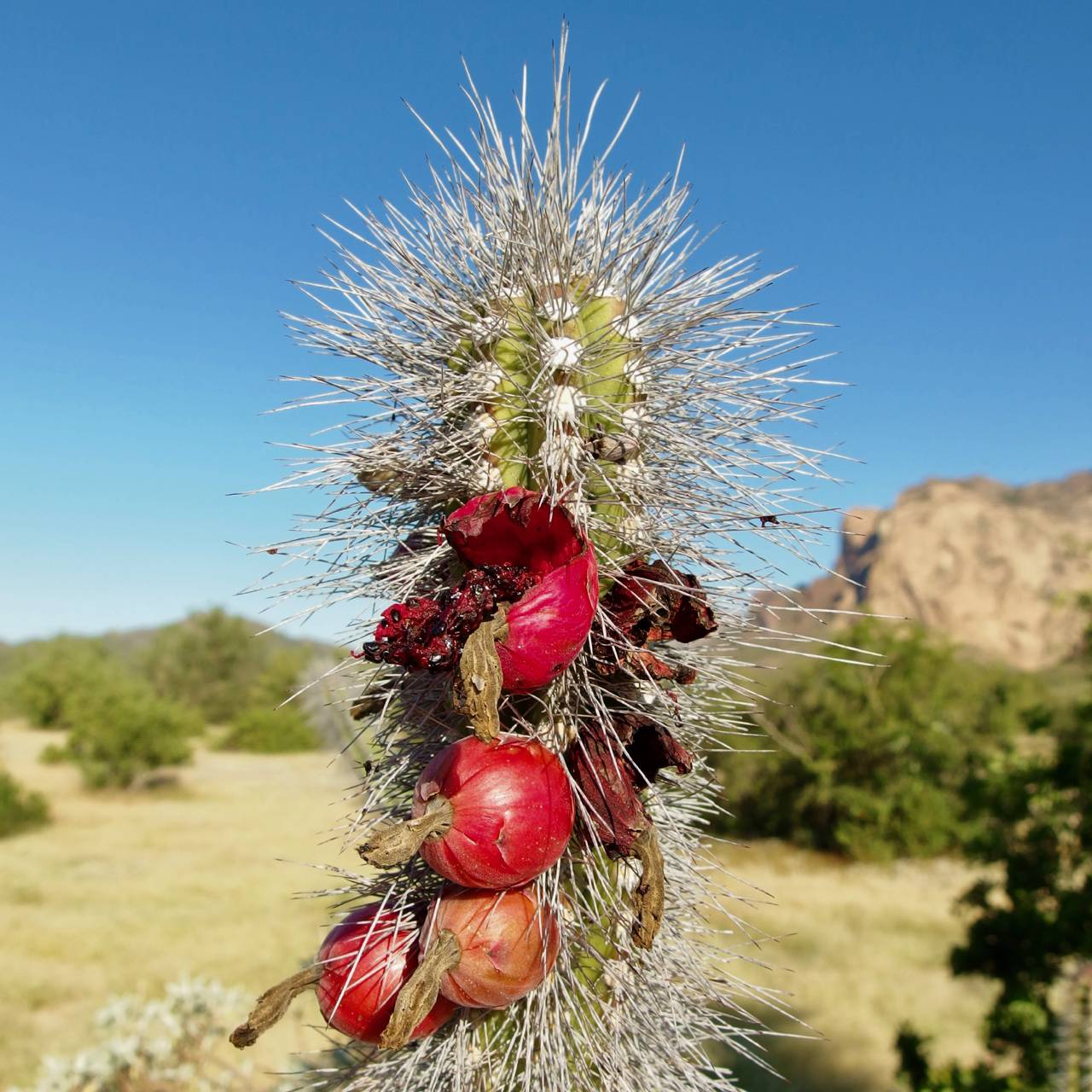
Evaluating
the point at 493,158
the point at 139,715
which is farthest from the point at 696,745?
the point at 139,715

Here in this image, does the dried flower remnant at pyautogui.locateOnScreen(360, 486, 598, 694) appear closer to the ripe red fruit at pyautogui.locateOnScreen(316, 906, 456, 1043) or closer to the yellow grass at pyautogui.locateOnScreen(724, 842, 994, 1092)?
the ripe red fruit at pyautogui.locateOnScreen(316, 906, 456, 1043)

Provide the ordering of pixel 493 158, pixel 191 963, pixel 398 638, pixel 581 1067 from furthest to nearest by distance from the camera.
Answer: pixel 191 963
pixel 493 158
pixel 581 1067
pixel 398 638

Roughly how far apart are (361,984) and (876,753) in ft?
69.4

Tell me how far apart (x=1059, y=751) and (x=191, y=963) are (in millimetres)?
12043

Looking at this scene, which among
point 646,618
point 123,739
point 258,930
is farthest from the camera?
point 123,739

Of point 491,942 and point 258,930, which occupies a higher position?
point 491,942

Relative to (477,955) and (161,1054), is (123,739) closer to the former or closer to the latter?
(161,1054)

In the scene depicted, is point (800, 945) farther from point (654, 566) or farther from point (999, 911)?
point (654, 566)

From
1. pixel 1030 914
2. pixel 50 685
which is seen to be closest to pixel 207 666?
pixel 50 685

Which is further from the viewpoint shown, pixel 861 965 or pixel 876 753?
pixel 876 753

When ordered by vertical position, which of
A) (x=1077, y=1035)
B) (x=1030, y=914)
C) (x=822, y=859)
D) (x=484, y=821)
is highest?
(x=484, y=821)

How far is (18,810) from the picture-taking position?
2195 cm

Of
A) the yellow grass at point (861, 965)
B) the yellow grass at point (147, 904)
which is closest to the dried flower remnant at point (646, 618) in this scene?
the yellow grass at point (147, 904)

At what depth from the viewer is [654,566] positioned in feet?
4.37
